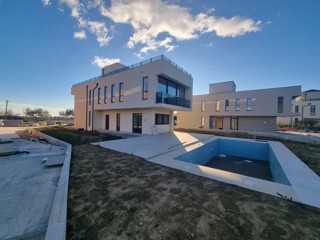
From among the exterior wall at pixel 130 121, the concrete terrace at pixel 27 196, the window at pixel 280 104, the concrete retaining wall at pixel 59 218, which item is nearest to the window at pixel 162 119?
the exterior wall at pixel 130 121

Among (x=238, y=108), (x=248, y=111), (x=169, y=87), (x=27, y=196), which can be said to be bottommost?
(x=27, y=196)

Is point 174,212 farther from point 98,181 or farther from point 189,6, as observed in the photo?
point 189,6

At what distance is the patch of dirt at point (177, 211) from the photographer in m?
2.09

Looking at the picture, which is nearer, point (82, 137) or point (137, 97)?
point (82, 137)

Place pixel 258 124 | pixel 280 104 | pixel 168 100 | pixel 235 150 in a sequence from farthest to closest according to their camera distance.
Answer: pixel 258 124 → pixel 280 104 → pixel 168 100 → pixel 235 150

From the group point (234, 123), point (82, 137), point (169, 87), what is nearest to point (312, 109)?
point (234, 123)

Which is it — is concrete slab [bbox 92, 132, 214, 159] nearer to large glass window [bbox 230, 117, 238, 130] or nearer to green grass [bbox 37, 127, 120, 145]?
green grass [bbox 37, 127, 120, 145]

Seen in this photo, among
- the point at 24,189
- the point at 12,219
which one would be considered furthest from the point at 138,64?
the point at 12,219

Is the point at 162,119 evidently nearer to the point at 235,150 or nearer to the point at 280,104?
the point at 235,150

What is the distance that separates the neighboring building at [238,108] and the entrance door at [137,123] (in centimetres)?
1426

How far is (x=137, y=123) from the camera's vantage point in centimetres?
1498

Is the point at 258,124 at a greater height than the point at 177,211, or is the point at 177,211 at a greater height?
the point at 258,124

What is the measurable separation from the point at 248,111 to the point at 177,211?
76.5 ft

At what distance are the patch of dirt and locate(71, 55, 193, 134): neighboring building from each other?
357 inches
